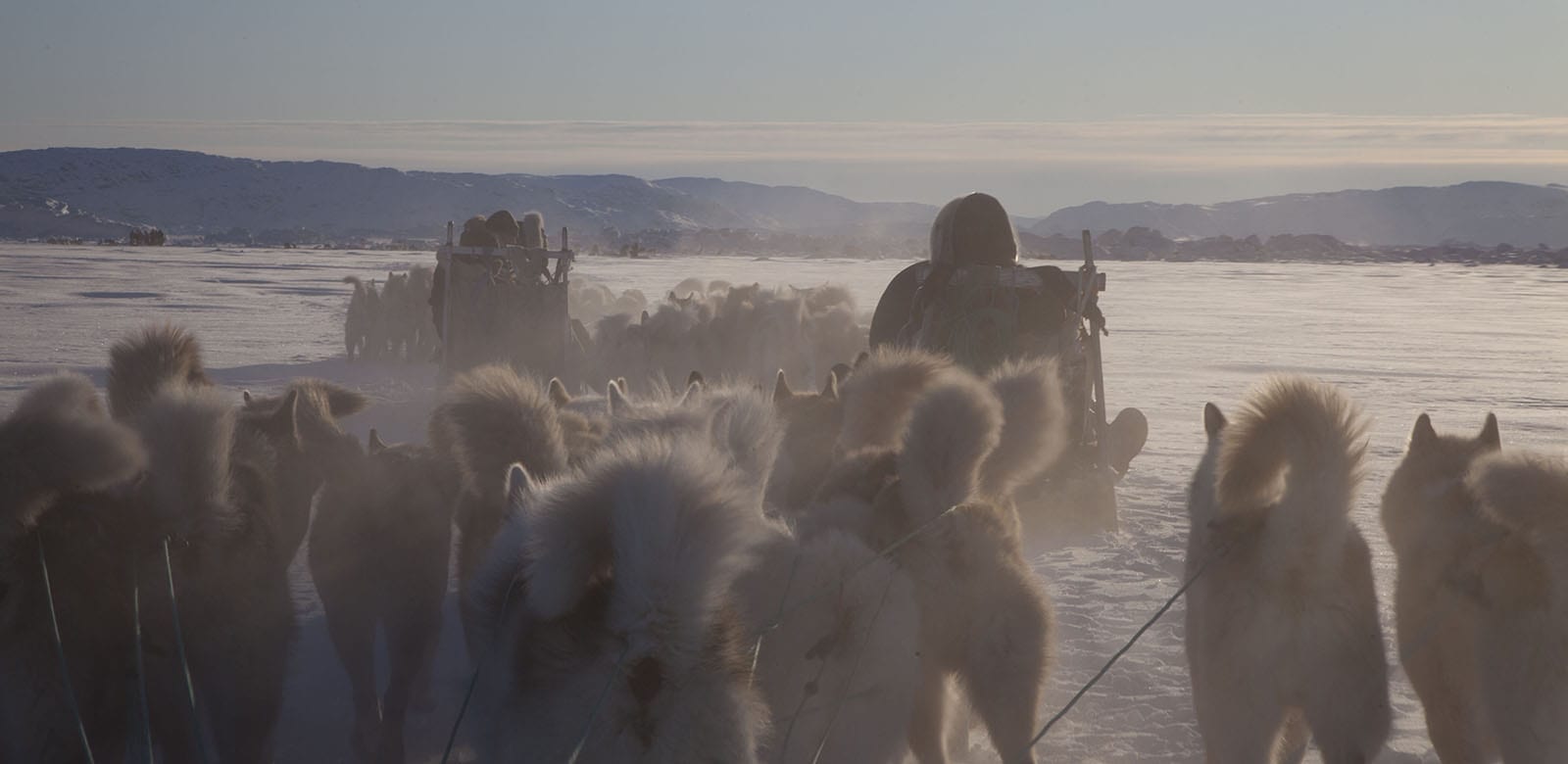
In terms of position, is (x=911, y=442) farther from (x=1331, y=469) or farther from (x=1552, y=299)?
(x=1552, y=299)

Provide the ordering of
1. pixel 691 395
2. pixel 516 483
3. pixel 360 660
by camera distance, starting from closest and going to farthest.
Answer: pixel 516 483 → pixel 360 660 → pixel 691 395

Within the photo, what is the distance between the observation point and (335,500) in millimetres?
4816

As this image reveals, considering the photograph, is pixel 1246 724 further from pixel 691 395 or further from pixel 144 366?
pixel 144 366

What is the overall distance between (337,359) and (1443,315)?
1959 cm

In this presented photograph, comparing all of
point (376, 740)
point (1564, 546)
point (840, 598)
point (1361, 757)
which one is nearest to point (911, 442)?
point (840, 598)

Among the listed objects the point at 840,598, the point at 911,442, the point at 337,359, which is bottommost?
the point at 337,359

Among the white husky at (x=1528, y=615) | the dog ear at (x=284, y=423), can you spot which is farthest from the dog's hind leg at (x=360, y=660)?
the white husky at (x=1528, y=615)

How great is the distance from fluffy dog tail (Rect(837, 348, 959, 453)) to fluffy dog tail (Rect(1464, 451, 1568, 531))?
1.98 meters

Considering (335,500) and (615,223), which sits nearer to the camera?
(335,500)

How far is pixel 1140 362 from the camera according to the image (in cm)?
1714

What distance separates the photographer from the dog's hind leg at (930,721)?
3.87 metres

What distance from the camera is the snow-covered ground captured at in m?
5.11

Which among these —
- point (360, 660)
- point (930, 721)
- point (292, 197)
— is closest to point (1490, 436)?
point (930, 721)

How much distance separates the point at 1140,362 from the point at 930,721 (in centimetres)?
1398
